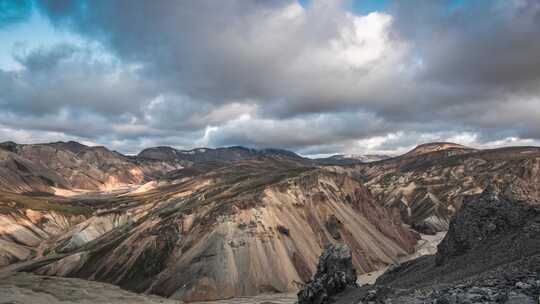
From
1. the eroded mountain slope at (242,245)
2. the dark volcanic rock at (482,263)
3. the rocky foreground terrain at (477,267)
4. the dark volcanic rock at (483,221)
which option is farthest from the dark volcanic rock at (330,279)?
the eroded mountain slope at (242,245)

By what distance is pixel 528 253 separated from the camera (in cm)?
2456

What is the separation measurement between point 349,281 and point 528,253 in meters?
20.1

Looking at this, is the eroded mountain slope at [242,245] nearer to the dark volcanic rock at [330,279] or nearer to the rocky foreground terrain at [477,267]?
the dark volcanic rock at [330,279]

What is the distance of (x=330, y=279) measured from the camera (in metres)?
41.4

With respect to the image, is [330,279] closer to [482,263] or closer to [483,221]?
[483,221]

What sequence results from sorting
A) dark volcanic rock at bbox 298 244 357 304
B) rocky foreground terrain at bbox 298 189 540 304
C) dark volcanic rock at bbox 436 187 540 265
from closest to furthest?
rocky foreground terrain at bbox 298 189 540 304
dark volcanic rock at bbox 436 187 540 265
dark volcanic rock at bbox 298 244 357 304

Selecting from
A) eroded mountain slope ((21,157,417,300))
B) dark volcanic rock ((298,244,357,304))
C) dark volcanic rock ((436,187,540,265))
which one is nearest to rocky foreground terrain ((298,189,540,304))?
dark volcanic rock ((436,187,540,265))

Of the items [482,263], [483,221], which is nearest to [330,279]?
[483,221]

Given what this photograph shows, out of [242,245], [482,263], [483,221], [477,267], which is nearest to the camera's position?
[477,267]

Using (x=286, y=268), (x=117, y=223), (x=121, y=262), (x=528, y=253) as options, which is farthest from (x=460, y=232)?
(x=117, y=223)

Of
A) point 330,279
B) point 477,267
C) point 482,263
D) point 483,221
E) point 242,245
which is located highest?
point 483,221

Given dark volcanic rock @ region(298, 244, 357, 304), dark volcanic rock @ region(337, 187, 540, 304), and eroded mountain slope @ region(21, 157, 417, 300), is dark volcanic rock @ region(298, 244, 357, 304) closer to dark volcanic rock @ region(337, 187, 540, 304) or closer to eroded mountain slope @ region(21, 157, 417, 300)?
dark volcanic rock @ region(337, 187, 540, 304)

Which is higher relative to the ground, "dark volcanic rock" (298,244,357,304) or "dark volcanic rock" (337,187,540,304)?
"dark volcanic rock" (337,187,540,304)

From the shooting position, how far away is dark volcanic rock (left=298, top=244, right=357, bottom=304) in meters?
40.5
